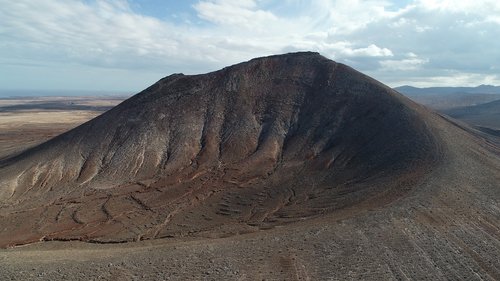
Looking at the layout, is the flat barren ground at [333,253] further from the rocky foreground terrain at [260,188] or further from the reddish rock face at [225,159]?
the reddish rock face at [225,159]

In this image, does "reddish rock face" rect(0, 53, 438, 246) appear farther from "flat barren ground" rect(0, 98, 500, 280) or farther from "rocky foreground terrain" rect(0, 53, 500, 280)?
"flat barren ground" rect(0, 98, 500, 280)

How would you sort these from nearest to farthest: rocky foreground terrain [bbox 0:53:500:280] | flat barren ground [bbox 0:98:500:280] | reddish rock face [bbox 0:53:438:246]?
flat barren ground [bbox 0:98:500:280], rocky foreground terrain [bbox 0:53:500:280], reddish rock face [bbox 0:53:438:246]

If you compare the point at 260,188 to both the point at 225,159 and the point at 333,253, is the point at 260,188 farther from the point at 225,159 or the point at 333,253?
the point at 333,253

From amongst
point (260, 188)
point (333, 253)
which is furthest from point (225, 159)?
point (333, 253)

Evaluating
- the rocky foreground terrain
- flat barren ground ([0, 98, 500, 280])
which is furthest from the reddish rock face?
flat barren ground ([0, 98, 500, 280])

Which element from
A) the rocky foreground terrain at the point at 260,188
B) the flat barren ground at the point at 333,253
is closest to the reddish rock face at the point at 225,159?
the rocky foreground terrain at the point at 260,188

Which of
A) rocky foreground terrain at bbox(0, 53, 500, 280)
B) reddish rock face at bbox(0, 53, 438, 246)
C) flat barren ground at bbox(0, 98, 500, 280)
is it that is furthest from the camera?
reddish rock face at bbox(0, 53, 438, 246)
